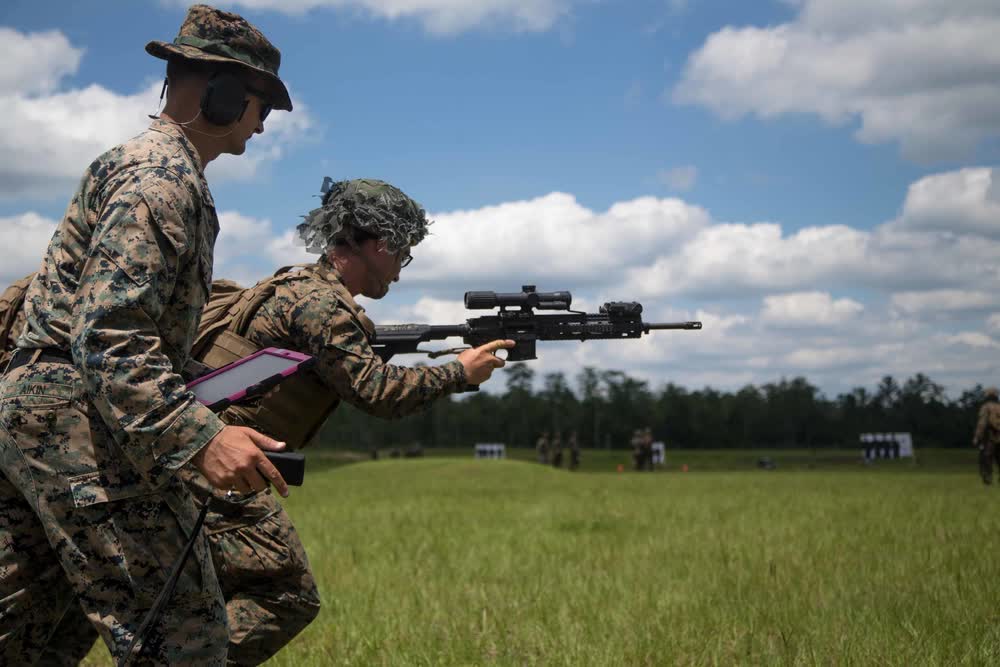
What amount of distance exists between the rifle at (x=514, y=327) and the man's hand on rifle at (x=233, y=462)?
1.78m

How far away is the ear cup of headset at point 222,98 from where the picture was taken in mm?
3441

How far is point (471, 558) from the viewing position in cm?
993

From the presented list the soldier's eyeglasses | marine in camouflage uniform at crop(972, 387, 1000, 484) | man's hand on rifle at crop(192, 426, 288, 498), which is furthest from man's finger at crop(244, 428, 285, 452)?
marine in camouflage uniform at crop(972, 387, 1000, 484)

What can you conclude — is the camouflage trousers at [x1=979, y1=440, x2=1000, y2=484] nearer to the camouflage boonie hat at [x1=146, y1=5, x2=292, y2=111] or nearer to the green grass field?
the green grass field

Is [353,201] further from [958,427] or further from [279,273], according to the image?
[958,427]

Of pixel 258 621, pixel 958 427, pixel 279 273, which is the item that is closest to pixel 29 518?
pixel 258 621

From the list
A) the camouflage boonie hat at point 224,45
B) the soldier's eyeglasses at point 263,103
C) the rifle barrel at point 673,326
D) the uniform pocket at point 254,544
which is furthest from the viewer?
the rifle barrel at point 673,326

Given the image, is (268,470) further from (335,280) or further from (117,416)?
(335,280)

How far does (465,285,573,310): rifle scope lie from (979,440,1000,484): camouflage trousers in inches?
939

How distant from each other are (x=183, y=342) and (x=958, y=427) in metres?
172

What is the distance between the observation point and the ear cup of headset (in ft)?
11.3

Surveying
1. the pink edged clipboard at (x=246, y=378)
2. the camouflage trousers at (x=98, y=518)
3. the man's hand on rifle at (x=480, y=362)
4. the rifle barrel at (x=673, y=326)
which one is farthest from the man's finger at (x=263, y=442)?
the rifle barrel at (x=673, y=326)

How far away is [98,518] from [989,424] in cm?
2600

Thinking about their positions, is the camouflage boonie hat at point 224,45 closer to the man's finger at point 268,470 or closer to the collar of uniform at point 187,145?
the collar of uniform at point 187,145
